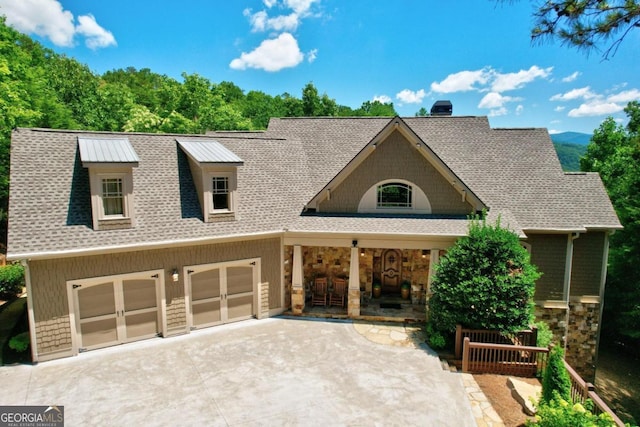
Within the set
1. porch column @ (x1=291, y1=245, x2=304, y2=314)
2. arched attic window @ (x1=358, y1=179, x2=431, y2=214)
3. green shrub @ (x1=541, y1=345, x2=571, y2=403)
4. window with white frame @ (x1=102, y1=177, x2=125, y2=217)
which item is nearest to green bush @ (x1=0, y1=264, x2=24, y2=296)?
window with white frame @ (x1=102, y1=177, x2=125, y2=217)

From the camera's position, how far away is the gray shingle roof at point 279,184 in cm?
991

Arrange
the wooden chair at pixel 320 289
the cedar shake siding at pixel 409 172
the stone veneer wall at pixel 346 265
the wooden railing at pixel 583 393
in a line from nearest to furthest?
the wooden railing at pixel 583 393, the cedar shake siding at pixel 409 172, the wooden chair at pixel 320 289, the stone veneer wall at pixel 346 265

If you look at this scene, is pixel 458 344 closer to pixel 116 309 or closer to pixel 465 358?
pixel 465 358

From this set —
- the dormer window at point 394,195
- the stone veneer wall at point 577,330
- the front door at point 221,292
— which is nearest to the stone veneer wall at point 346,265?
the dormer window at point 394,195

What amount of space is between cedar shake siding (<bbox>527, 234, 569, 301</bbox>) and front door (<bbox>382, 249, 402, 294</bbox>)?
16.4 ft

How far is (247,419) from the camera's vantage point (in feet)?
24.6

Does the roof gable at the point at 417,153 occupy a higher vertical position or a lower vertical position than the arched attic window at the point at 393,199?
higher

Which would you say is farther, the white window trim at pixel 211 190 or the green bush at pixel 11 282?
the green bush at pixel 11 282

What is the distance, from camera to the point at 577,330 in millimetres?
13812

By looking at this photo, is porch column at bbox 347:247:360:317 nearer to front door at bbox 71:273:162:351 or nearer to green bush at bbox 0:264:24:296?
front door at bbox 71:273:162:351

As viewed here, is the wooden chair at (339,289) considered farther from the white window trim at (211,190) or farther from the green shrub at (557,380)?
the green shrub at (557,380)

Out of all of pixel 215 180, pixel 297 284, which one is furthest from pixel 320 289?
pixel 215 180

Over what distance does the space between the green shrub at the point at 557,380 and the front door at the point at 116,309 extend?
1038 cm

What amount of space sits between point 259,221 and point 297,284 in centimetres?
265
